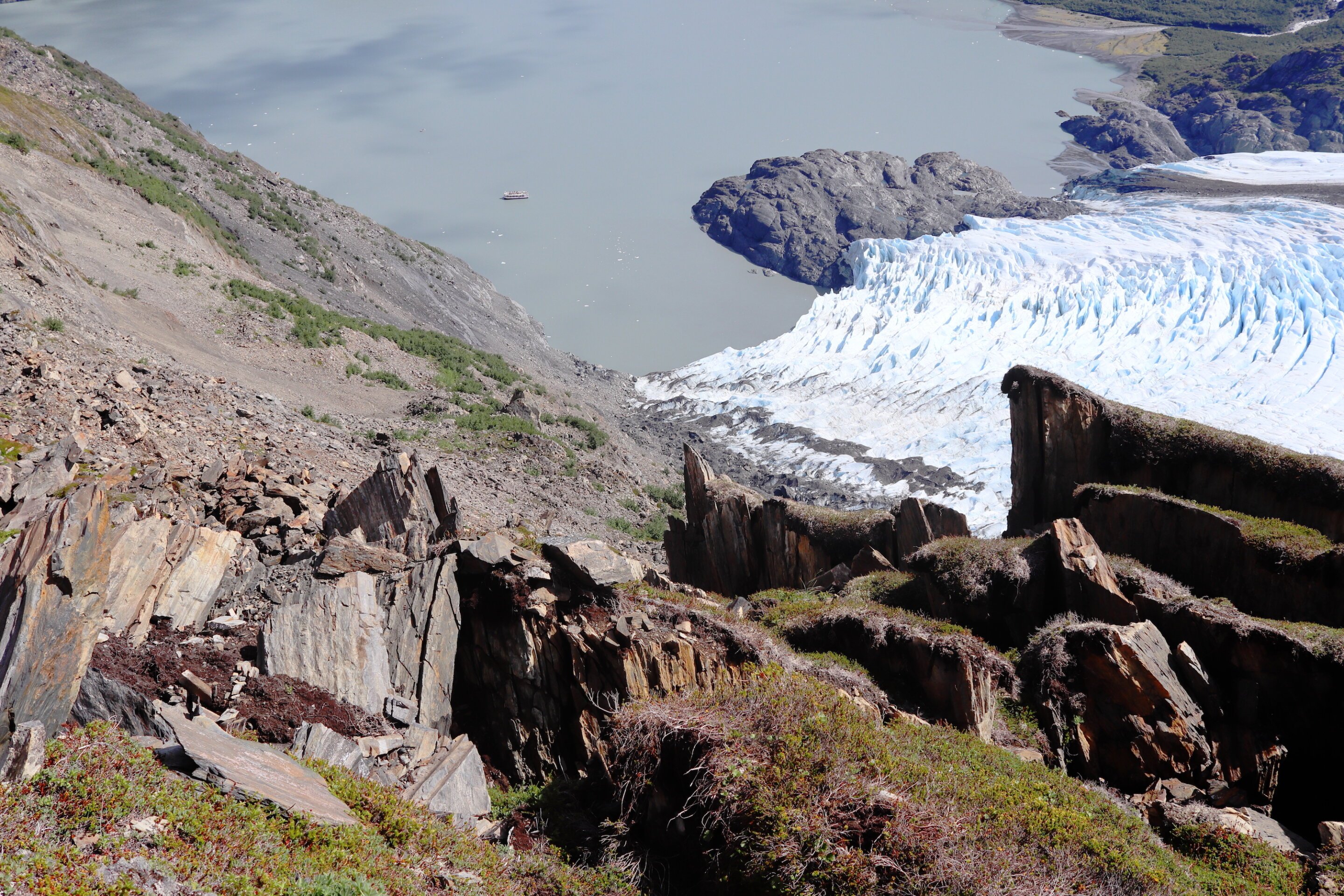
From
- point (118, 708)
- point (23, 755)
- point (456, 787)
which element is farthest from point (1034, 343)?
point (23, 755)

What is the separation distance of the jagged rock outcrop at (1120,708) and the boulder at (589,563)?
20.2 ft

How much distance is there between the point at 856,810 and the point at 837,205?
8480cm

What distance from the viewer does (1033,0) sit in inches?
5856

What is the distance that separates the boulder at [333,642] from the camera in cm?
1067

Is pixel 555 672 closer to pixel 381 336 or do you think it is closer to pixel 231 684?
pixel 231 684

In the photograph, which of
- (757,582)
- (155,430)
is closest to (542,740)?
(757,582)

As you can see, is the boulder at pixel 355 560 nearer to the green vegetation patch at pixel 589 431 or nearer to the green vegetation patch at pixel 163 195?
the green vegetation patch at pixel 589 431

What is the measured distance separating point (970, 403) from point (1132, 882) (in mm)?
45922

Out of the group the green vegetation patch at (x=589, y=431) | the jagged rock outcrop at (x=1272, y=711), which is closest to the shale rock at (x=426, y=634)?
the jagged rock outcrop at (x=1272, y=711)

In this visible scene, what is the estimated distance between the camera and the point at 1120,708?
1142cm

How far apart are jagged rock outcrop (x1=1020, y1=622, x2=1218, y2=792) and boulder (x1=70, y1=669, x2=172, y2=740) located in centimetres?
1097

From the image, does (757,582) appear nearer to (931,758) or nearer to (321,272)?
(931,758)

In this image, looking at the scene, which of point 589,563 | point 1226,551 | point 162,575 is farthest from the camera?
point 1226,551

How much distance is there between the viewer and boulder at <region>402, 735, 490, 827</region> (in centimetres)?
959
